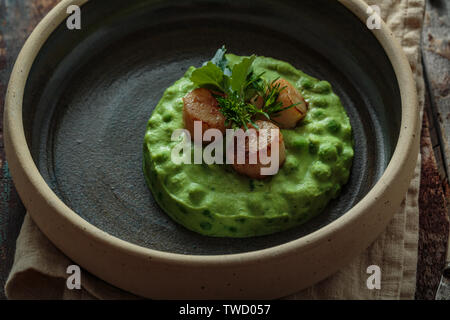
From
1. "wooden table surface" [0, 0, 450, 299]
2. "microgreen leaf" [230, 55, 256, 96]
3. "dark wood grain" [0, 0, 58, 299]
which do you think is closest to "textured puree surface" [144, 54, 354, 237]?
"microgreen leaf" [230, 55, 256, 96]

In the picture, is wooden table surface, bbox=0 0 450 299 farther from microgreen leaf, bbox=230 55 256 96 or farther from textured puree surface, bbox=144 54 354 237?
microgreen leaf, bbox=230 55 256 96

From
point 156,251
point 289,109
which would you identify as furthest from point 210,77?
point 156,251

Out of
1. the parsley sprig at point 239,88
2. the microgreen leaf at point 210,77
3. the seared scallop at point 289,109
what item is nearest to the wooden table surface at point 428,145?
the seared scallop at point 289,109

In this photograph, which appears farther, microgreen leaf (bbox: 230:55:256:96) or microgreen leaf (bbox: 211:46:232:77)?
microgreen leaf (bbox: 211:46:232:77)

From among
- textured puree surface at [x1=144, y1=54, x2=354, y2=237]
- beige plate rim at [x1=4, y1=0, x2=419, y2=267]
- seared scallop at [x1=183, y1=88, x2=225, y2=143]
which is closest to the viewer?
beige plate rim at [x1=4, y1=0, x2=419, y2=267]

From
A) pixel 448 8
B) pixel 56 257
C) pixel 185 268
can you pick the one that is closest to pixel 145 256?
pixel 185 268

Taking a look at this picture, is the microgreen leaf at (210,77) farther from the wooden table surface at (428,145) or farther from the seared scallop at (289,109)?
the wooden table surface at (428,145)
